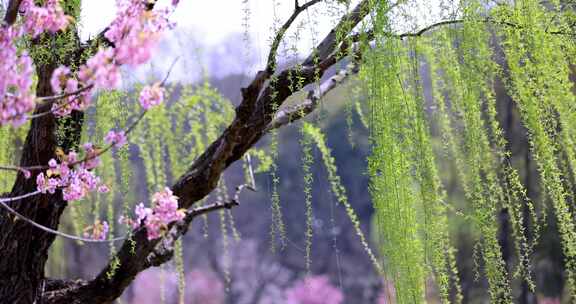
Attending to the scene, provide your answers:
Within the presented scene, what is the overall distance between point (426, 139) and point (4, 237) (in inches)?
36.6

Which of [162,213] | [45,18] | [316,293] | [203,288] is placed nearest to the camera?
[45,18]

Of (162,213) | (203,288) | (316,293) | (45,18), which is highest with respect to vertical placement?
(203,288)

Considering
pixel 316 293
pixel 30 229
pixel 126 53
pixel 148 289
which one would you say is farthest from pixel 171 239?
pixel 148 289

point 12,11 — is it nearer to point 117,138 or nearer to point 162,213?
point 117,138

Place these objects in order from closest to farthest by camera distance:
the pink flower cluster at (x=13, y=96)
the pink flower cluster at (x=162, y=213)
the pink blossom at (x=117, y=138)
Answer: the pink flower cluster at (x=13, y=96), the pink blossom at (x=117, y=138), the pink flower cluster at (x=162, y=213)

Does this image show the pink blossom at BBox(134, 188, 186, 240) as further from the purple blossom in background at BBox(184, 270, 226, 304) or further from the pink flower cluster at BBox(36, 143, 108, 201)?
the purple blossom in background at BBox(184, 270, 226, 304)

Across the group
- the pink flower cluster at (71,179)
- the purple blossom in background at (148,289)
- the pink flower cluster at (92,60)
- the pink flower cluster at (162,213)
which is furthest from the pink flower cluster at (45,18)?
the purple blossom in background at (148,289)

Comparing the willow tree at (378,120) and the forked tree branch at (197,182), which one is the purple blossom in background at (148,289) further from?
the willow tree at (378,120)

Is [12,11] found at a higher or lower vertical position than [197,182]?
higher

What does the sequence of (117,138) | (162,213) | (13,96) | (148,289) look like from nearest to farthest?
(13,96) < (117,138) < (162,213) < (148,289)

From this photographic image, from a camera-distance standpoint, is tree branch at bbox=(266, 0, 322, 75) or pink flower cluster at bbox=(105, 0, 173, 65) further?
tree branch at bbox=(266, 0, 322, 75)

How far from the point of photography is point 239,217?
817 centimetres

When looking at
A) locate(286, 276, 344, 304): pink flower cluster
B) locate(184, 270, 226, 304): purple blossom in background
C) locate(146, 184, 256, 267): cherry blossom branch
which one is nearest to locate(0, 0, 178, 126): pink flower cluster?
locate(146, 184, 256, 267): cherry blossom branch

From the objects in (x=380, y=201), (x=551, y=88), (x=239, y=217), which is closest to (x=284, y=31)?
(x=380, y=201)
